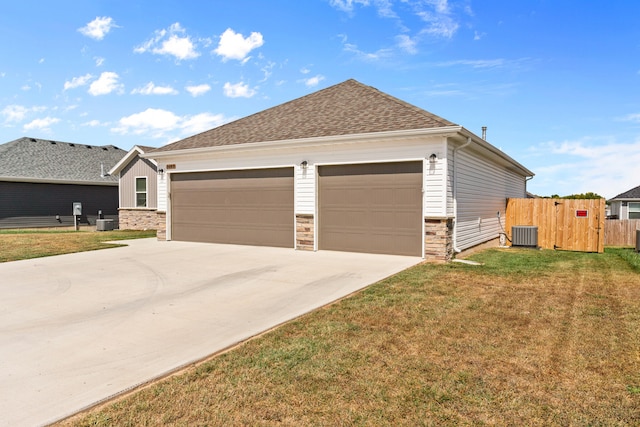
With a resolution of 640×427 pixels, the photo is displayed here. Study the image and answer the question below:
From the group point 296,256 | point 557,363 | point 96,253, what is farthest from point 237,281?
point 96,253

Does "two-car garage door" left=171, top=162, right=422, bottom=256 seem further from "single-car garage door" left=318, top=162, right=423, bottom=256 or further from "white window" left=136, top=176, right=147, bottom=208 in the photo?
"white window" left=136, top=176, right=147, bottom=208

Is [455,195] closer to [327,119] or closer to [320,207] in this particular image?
[320,207]

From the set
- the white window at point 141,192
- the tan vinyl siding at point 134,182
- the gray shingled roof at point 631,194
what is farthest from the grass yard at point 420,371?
the gray shingled roof at point 631,194

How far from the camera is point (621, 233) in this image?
57.8 ft

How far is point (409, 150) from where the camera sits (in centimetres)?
1012

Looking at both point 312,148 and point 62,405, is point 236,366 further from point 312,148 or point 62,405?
point 312,148

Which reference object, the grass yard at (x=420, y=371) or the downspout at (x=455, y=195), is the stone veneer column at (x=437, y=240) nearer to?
the downspout at (x=455, y=195)

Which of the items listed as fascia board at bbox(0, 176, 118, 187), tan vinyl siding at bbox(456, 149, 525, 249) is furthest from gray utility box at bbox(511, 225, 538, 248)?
fascia board at bbox(0, 176, 118, 187)

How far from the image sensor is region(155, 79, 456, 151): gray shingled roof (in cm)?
1064

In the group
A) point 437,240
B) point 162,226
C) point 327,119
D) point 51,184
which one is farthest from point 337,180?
point 51,184

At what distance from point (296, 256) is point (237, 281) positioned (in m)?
3.34

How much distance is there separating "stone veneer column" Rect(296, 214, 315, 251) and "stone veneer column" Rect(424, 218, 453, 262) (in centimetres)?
345

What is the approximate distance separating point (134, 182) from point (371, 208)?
688 inches

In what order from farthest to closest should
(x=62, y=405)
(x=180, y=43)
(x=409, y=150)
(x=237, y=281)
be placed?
(x=180, y=43) → (x=409, y=150) → (x=237, y=281) → (x=62, y=405)
